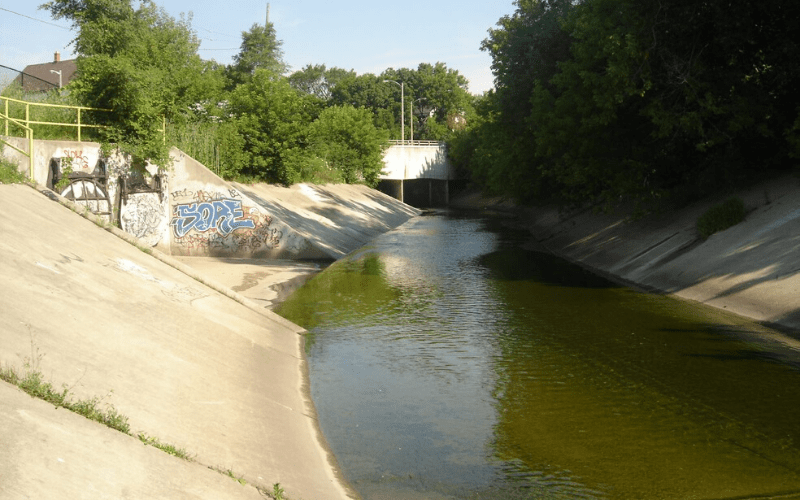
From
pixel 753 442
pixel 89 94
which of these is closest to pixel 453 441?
pixel 753 442

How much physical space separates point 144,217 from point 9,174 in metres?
11.3

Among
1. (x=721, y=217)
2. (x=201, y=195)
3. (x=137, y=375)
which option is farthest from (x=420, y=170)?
(x=137, y=375)

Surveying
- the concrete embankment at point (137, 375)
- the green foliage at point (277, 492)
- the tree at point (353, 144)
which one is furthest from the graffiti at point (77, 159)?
the tree at point (353, 144)

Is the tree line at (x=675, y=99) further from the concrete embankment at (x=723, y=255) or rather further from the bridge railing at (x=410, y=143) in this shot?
the bridge railing at (x=410, y=143)

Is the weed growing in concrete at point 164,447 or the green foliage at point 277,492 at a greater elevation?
the weed growing in concrete at point 164,447

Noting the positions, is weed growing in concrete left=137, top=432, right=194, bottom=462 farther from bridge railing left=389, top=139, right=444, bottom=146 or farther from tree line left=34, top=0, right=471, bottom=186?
bridge railing left=389, top=139, right=444, bottom=146

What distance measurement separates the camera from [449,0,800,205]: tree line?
88.9 ft

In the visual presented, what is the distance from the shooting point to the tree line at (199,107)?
93.6ft

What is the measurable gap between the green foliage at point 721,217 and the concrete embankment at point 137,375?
52.6ft

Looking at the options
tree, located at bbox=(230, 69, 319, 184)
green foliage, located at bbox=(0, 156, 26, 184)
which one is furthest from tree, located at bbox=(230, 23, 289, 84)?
green foliage, located at bbox=(0, 156, 26, 184)

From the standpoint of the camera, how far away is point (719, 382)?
14594 mm

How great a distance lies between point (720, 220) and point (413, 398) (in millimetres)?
17429

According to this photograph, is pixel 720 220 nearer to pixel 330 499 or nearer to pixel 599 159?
pixel 599 159

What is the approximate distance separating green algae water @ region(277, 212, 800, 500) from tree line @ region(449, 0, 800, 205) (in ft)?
27.2
